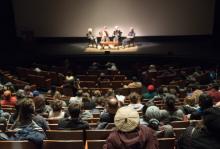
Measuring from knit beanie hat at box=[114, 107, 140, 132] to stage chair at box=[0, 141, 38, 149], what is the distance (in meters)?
1.55

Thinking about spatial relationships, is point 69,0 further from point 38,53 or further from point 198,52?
point 198,52

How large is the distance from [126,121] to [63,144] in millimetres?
1519

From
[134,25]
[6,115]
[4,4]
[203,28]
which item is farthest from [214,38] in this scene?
[6,115]

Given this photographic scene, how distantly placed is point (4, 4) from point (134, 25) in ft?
21.4

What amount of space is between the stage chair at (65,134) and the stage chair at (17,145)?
1.68 ft

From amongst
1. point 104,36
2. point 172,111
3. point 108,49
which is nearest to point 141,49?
point 108,49

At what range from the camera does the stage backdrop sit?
17641 mm

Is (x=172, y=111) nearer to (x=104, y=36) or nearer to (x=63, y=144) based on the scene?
(x=63, y=144)

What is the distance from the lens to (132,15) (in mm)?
17719

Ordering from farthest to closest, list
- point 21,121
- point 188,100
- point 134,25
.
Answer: point 134,25
point 188,100
point 21,121

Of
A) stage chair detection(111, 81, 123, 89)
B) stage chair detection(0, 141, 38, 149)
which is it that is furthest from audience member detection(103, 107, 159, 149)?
stage chair detection(111, 81, 123, 89)

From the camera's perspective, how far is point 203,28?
58.5ft

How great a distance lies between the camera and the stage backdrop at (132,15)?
17.6 metres

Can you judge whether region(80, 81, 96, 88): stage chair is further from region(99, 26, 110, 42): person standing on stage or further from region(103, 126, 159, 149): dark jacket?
region(103, 126, 159, 149): dark jacket
